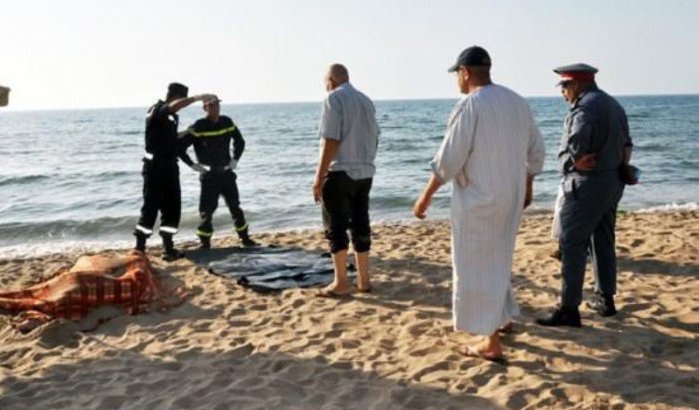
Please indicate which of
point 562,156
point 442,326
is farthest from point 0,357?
point 562,156

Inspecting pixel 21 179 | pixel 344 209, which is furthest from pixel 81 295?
pixel 21 179

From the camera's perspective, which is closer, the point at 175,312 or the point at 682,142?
the point at 175,312

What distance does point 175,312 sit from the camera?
5445mm

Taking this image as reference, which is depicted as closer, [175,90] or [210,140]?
[175,90]

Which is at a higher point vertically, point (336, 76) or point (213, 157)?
point (336, 76)

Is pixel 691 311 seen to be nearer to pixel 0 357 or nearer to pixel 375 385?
pixel 375 385

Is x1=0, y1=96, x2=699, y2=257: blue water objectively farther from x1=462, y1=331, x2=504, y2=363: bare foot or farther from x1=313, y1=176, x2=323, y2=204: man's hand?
x1=462, y1=331, x2=504, y2=363: bare foot

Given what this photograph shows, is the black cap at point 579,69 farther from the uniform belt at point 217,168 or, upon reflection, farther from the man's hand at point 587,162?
the uniform belt at point 217,168

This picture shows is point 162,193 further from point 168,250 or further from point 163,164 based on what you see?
point 168,250

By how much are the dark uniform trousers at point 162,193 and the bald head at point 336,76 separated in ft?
8.34

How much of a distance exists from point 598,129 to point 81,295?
4181 millimetres

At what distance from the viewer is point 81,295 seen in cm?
532

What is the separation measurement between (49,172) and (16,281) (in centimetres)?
1799

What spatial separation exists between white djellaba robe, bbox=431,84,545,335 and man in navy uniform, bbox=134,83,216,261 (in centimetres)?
383
